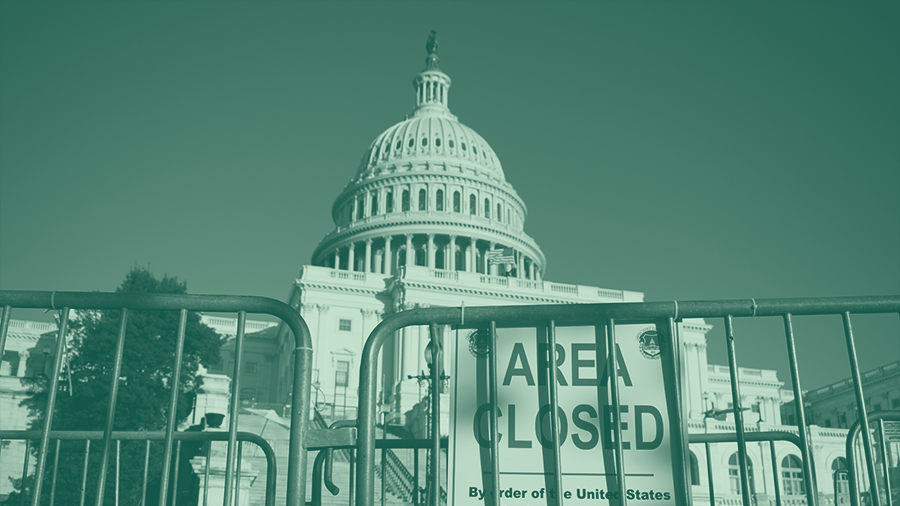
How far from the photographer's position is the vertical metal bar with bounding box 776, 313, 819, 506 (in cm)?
530

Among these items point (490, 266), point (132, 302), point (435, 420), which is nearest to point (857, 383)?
point (435, 420)

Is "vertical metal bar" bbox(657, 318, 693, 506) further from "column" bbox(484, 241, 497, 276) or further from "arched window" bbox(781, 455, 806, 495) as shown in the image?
"column" bbox(484, 241, 497, 276)

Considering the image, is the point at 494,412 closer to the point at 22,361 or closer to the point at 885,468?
the point at 885,468

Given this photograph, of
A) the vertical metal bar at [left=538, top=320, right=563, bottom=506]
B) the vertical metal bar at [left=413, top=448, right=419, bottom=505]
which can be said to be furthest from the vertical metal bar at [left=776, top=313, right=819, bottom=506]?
the vertical metal bar at [left=413, top=448, right=419, bottom=505]

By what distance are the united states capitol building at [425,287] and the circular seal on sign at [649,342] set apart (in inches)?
1122

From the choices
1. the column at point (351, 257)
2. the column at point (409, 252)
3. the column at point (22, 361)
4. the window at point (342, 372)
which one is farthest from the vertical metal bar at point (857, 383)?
the column at point (351, 257)

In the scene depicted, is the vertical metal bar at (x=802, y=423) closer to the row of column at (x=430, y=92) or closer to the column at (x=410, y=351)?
the column at (x=410, y=351)

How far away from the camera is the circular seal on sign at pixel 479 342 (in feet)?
18.1

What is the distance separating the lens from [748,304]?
5.47 m

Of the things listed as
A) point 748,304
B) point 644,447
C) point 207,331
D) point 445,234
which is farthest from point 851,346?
point 445,234

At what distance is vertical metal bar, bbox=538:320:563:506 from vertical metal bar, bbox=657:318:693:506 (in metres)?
0.69

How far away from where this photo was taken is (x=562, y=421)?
5348 millimetres

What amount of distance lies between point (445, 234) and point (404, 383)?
36.5 meters

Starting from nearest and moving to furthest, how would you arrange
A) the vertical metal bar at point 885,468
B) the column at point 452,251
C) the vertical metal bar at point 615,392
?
the vertical metal bar at point 615,392 < the vertical metal bar at point 885,468 < the column at point 452,251
